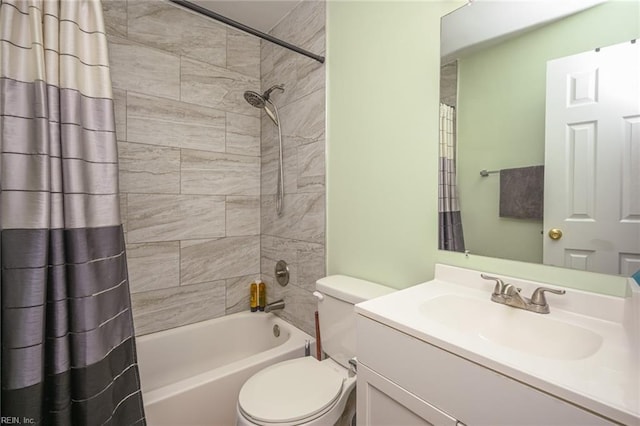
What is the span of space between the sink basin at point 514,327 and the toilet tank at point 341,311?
320 mm

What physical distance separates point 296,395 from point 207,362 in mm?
973

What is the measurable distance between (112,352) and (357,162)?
4.14 feet

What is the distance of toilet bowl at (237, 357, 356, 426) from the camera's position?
98cm

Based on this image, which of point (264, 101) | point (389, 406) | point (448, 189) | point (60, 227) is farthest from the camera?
point (264, 101)

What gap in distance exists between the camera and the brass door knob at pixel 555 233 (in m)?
0.85

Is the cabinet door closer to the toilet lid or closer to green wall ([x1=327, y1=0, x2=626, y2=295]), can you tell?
the toilet lid

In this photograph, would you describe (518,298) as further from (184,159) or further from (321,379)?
(184,159)

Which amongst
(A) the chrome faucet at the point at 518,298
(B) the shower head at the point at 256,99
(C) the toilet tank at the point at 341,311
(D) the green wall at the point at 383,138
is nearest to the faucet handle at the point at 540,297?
(A) the chrome faucet at the point at 518,298

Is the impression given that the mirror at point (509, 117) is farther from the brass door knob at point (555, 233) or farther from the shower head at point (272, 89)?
the shower head at point (272, 89)

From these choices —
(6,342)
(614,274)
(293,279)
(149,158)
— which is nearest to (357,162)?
(293,279)

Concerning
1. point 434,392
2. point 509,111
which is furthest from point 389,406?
point 509,111

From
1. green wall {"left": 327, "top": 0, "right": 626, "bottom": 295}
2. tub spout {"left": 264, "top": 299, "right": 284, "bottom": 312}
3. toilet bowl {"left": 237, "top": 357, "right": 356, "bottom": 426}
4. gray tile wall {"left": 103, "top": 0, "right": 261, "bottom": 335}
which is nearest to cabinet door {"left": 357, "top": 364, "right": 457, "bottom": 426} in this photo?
toilet bowl {"left": 237, "top": 357, "right": 356, "bottom": 426}

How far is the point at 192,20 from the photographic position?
5.93 feet

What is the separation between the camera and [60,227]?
35.6 inches
